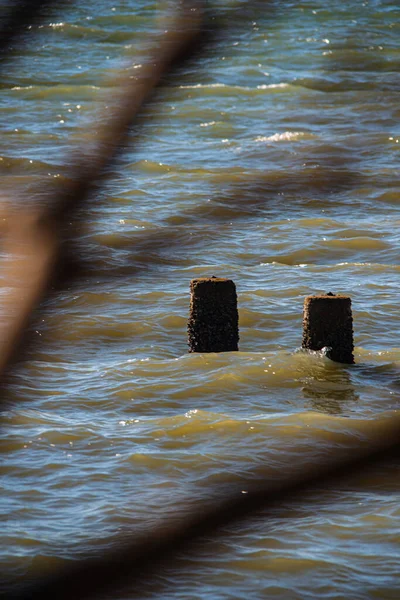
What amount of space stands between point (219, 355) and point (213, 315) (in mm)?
753

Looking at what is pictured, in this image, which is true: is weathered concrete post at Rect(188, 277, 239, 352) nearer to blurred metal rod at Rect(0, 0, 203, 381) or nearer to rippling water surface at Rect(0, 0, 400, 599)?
rippling water surface at Rect(0, 0, 400, 599)

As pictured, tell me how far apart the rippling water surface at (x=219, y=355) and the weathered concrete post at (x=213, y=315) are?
0.29 metres

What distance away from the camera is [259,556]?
269 inches

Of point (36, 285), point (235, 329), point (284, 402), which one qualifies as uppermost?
point (36, 285)

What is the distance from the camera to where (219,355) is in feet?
37.8

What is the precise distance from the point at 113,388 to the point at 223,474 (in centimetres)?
305

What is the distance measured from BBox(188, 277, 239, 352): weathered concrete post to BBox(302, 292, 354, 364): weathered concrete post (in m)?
0.71

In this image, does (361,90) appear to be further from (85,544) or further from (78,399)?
(85,544)

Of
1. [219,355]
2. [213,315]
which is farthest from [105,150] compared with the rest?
[219,355]

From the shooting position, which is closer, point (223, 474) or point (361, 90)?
point (223, 474)

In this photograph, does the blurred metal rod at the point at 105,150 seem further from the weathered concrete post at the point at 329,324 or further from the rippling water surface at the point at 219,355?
the weathered concrete post at the point at 329,324

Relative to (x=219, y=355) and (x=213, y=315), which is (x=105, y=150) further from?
(x=219, y=355)

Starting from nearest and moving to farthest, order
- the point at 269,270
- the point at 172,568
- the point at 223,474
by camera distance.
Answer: the point at 172,568
the point at 223,474
the point at 269,270

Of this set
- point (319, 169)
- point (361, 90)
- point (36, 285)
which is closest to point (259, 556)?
point (36, 285)
